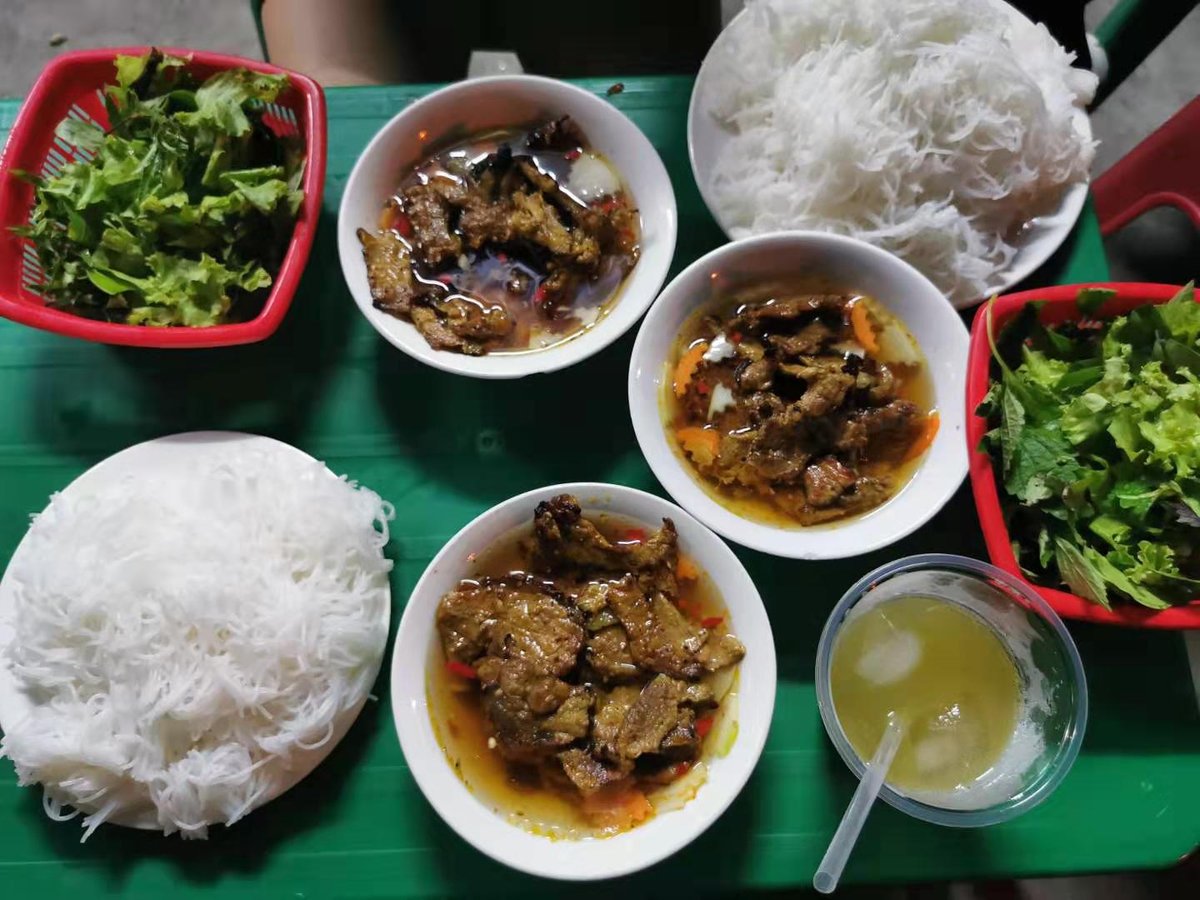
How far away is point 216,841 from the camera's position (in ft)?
6.14

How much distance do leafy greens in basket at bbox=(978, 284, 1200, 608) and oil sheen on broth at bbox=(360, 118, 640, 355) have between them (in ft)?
2.90

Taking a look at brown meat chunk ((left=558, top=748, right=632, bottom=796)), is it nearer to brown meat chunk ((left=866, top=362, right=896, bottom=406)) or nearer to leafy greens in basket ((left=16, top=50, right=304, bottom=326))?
brown meat chunk ((left=866, top=362, right=896, bottom=406))

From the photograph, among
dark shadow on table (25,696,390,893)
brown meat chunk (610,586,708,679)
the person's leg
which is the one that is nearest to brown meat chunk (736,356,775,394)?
brown meat chunk (610,586,708,679)

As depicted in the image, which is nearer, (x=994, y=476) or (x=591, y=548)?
(x=994, y=476)

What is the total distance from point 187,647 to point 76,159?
1194 mm

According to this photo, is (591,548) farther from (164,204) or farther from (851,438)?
(164,204)

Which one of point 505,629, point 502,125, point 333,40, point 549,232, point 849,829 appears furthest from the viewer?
point 333,40

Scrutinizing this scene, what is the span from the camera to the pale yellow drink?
175cm

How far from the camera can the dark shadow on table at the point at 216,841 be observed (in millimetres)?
1864

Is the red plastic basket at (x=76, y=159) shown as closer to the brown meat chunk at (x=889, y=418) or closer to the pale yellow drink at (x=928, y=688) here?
the brown meat chunk at (x=889, y=418)

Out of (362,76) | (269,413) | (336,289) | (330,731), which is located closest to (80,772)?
(330,731)

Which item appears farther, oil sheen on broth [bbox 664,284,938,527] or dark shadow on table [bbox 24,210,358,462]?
dark shadow on table [bbox 24,210,358,462]

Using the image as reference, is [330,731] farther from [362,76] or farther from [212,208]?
[362,76]

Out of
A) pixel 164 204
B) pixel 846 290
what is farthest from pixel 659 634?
pixel 164 204
